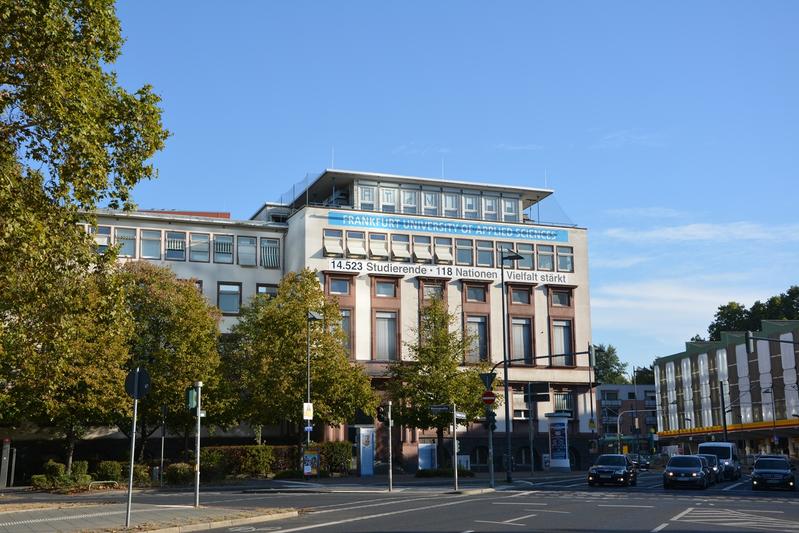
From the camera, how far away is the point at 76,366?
41.8 meters

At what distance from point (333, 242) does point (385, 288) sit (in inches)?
196

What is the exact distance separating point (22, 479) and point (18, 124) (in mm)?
38235

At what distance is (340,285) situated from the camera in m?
60.7

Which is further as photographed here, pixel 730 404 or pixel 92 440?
pixel 730 404

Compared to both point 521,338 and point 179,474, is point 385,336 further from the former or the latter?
point 179,474

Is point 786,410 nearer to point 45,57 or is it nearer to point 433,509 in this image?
point 433,509

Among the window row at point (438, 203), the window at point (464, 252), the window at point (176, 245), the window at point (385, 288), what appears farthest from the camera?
the window at point (464, 252)

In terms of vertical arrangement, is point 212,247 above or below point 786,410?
above

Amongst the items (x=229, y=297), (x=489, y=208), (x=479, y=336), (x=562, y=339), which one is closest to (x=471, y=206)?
(x=489, y=208)

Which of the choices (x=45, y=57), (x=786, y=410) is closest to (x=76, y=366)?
(x=45, y=57)

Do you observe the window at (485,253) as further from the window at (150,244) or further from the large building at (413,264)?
the window at (150,244)

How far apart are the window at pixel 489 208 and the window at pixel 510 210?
0.69 m

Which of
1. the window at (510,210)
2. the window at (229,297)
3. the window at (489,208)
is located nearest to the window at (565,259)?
the window at (510,210)

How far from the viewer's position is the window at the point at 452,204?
66.0m
